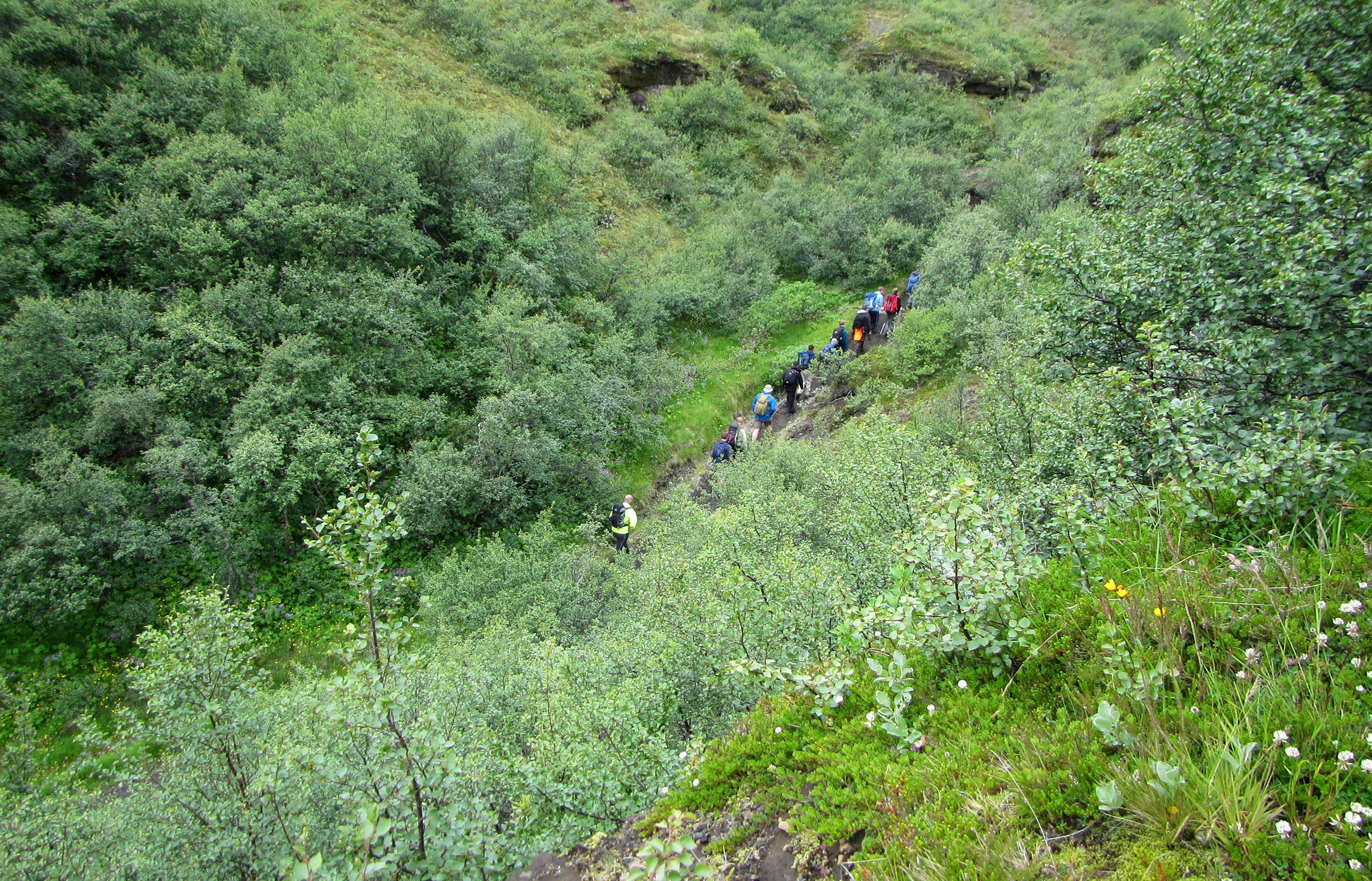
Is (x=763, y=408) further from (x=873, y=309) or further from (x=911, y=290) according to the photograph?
(x=911, y=290)

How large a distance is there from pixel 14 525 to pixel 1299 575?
1729cm

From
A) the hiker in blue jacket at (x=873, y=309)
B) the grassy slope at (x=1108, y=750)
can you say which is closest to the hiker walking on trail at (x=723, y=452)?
the hiker in blue jacket at (x=873, y=309)

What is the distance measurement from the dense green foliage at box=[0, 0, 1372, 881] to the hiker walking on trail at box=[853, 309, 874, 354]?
2.27 m

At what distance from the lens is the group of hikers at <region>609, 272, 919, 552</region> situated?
19.3 metres

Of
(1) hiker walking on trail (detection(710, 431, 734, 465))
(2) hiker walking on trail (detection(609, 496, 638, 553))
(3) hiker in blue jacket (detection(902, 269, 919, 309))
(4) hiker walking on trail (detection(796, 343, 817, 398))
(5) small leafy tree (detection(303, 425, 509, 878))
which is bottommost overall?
(2) hiker walking on trail (detection(609, 496, 638, 553))

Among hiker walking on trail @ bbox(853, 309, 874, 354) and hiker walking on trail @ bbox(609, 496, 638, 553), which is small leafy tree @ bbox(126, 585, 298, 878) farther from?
hiker walking on trail @ bbox(853, 309, 874, 354)

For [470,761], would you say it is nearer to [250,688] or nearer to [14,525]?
[250,688]

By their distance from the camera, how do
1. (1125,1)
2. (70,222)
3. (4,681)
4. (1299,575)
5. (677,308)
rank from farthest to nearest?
(1125,1)
(677,308)
(70,222)
(4,681)
(1299,575)

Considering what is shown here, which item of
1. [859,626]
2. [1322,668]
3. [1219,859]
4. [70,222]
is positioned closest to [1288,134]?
[1322,668]

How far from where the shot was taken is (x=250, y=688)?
6.64 metres

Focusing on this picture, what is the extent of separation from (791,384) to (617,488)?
24.7ft

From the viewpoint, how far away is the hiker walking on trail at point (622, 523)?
50.2 ft

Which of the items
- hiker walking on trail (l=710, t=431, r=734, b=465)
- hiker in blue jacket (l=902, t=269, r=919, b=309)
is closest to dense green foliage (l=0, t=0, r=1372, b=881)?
hiker in blue jacket (l=902, t=269, r=919, b=309)

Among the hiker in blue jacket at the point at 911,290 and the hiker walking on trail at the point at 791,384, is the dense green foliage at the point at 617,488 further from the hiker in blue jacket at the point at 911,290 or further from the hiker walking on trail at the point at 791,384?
the hiker in blue jacket at the point at 911,290
